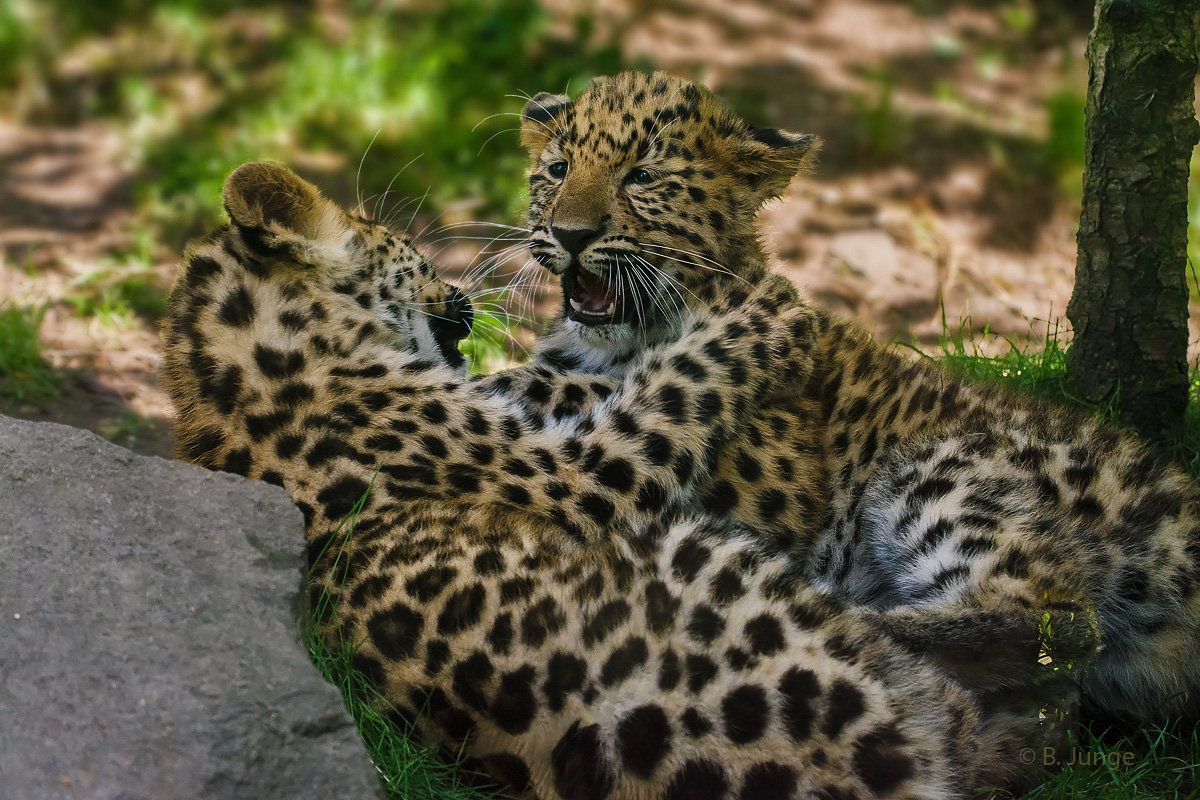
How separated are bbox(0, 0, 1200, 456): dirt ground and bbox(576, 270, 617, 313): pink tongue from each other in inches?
108

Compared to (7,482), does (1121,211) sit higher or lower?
higher

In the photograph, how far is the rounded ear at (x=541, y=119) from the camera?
576 centimetres

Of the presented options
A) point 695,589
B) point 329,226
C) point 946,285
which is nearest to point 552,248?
point 329,226

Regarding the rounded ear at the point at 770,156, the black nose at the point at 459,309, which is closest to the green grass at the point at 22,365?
the black nose at the point at 459,309

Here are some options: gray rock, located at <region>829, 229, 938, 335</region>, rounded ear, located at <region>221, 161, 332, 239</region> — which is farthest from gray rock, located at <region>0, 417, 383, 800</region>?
gray rock, located at <region>829, 229, 938, 335</region>

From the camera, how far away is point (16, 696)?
136 inches

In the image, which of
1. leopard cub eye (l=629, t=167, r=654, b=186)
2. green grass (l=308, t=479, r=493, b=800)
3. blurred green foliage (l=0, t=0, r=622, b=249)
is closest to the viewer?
green grass (l=308, t=479, r=493, b=800)

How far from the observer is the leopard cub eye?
212 inches

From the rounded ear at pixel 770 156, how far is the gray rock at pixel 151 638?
106 inches

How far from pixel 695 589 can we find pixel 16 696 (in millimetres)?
2106

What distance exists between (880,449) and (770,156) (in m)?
1.48

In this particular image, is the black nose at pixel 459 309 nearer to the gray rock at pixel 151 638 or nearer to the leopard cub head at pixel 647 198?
the leopard cub head at pixel 647 198

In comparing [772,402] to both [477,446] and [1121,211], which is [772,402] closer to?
[477,446]

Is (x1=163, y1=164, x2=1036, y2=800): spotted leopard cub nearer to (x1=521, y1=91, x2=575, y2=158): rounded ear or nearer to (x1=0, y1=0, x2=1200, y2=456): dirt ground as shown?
(x1=521, y1=91, x2=575, y2=158): rounded ear
